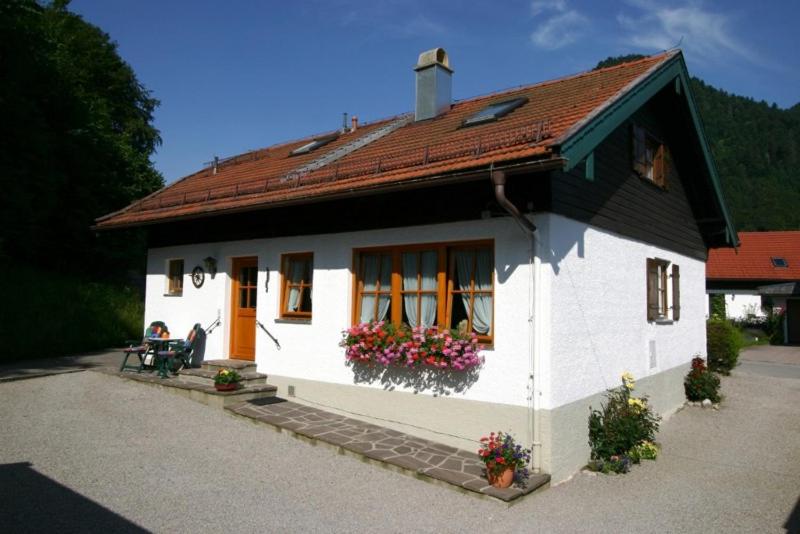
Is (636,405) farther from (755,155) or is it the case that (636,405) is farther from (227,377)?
(755,155)

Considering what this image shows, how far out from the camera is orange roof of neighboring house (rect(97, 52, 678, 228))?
6.86 m

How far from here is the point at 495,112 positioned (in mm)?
8984

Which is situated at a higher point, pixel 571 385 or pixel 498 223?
pixel 498 223

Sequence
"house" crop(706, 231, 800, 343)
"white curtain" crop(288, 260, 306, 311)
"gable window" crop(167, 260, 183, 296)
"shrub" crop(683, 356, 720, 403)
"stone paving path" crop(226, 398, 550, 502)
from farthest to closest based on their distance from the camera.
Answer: "house" crop(706, 231, 800, 343) < "gable window" crop(167, 260, 183, 296) < "shrub" crop(683, 356, 720, 403) < "white curtain" crop(288, 260, 306, 311) < "stone paving path" crop(226, 398, 550, 502)

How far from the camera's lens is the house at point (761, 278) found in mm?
28344

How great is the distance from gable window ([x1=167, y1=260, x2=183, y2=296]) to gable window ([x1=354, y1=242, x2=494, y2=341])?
5.10 meters

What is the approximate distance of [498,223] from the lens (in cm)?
687

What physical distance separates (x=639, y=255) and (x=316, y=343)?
17.0ft

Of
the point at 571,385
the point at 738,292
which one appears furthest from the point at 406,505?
the point at 738,292

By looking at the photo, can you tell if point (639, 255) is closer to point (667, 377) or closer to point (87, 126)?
point (667, 377)

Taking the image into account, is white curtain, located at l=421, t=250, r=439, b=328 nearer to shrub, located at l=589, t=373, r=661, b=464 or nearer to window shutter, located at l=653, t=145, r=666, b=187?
shrub, located at l=589, t=373, r=661, b=464

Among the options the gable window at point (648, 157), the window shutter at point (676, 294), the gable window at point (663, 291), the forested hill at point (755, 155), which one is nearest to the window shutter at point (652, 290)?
the gable window at point (663, 291)

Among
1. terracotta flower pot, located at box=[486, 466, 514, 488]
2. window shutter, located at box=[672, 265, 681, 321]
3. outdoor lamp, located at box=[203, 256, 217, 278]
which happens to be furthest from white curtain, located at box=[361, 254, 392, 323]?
window shutter, located at box=[672, 265, 681, 321]

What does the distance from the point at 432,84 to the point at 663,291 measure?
19.0 feet
